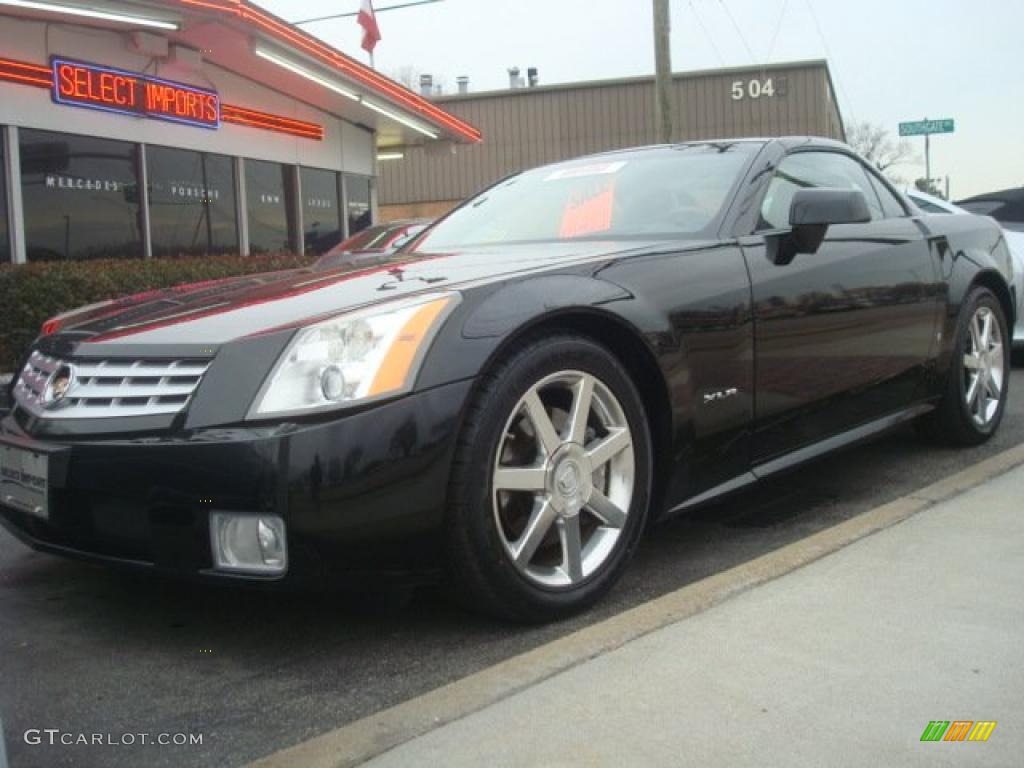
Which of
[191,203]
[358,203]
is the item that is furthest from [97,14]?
[358,203]

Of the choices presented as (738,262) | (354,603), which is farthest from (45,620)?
(738,262)

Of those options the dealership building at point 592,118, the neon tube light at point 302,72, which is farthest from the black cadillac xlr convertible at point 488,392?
the dealership building at point 592,118

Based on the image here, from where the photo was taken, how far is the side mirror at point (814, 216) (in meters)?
3.64

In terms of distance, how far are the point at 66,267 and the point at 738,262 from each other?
798 centimetres

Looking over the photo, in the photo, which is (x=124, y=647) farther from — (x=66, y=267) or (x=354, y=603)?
(x=66, y=267)

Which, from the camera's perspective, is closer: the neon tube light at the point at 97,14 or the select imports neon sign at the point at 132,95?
the neon tube light at the point at 97,14

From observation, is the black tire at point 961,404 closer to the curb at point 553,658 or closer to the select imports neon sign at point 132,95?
the curb at point 553,658

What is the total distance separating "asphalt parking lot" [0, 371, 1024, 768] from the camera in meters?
2.39

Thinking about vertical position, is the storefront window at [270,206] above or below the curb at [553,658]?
above

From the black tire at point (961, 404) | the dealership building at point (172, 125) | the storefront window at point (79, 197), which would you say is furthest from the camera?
the storefront window at point (79, 197)

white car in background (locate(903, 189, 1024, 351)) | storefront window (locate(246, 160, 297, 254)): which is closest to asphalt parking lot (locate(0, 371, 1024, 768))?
white car in background (locate(903, 189, 1024, 351))

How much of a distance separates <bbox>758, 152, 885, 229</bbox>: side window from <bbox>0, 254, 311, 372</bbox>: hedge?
5.61 meters

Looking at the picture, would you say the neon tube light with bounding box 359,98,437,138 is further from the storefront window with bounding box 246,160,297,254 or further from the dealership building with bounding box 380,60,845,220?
the dealership building with bounding box 380,60,845,220

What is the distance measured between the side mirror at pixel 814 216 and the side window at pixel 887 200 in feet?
3.01
